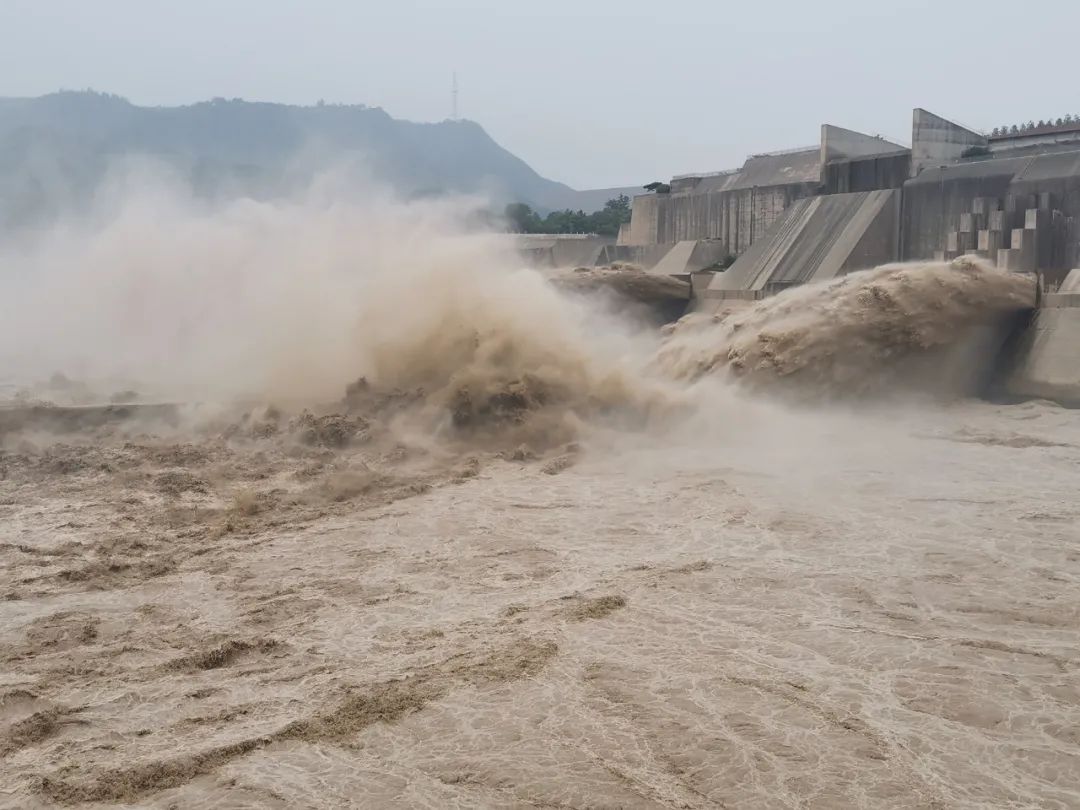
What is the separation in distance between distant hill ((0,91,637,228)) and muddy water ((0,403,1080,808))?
41.9ft

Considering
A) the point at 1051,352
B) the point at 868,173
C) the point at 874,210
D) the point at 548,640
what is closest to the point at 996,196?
the point at 874,210

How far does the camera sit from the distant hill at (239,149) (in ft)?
109

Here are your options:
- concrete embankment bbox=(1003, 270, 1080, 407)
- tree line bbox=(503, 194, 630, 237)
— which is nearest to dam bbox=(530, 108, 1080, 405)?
concrete embankment bbox=(1003, 270, 1080, 407)

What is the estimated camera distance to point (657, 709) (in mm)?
4910

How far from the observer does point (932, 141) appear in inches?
935

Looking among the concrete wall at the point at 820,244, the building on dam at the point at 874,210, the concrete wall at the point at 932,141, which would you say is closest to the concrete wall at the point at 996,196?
the building on dam at the point at 874,210

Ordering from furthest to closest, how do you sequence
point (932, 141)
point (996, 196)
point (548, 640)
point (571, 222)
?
point (571, 222)
point (932, 141)
point (996, 196)
point (548, 640)

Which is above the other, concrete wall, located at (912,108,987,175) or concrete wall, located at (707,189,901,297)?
concrete wall, located at (912,108,987,175)

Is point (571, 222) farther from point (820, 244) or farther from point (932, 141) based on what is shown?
point (820, 244)

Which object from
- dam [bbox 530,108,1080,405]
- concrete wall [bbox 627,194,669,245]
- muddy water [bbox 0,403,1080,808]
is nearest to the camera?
muddy water [bbox 0,403,1080,808]

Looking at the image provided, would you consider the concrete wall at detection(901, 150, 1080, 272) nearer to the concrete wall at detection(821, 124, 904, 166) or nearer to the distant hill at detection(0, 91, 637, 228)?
the concrete wall at detection(821, 124, 904, 166)

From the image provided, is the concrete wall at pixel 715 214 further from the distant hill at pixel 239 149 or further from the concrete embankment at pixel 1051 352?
the concrete embankment at pixel 1051 352

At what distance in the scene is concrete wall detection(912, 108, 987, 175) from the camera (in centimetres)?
2355

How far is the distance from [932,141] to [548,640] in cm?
2152
